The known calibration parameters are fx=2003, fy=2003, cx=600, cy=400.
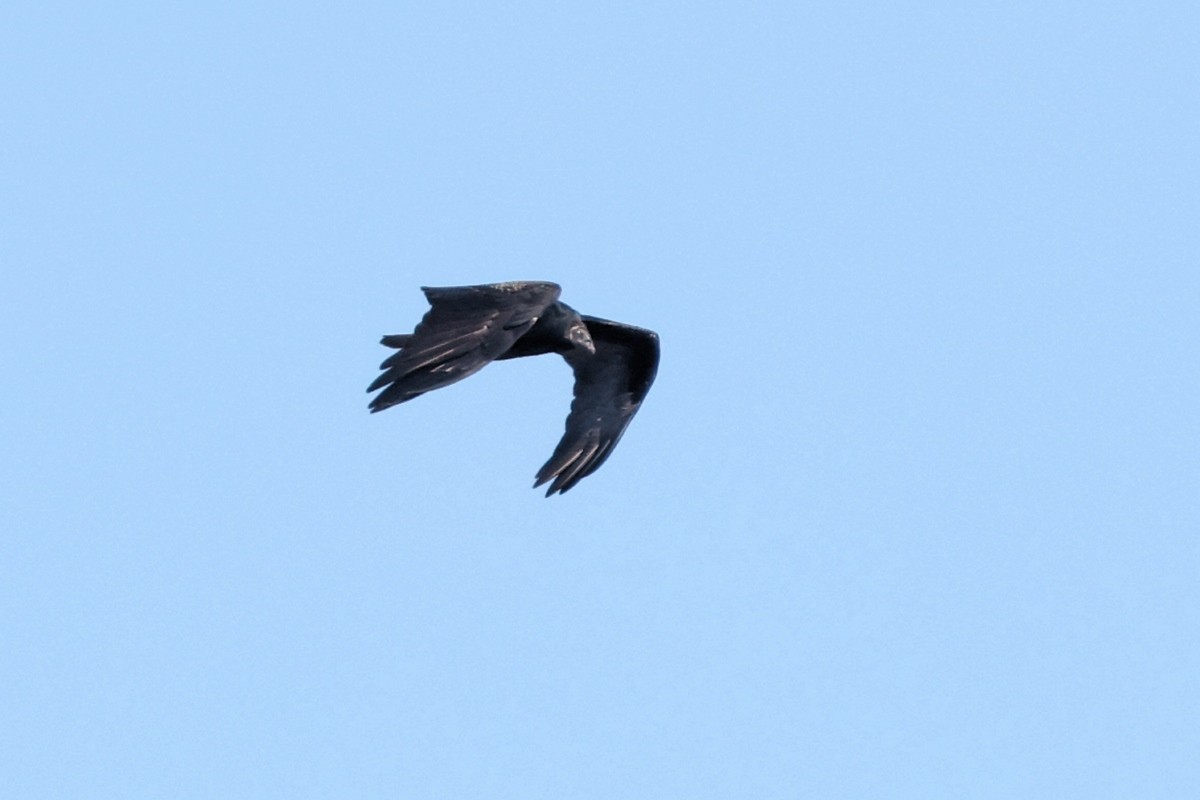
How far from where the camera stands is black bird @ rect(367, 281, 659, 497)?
734 inches

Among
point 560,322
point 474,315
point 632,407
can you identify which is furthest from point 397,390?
point 632,407

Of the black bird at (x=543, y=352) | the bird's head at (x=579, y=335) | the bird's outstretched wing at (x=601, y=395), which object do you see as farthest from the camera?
the bird's outstretched wing at (x=601, y=395)

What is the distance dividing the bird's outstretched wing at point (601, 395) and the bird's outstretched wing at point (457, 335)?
9.29 ft

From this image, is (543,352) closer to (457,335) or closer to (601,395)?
(601,395)

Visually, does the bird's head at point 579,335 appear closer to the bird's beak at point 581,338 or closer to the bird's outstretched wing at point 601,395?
the bird's beak at point 581,338

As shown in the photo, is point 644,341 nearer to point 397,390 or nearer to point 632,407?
point 632,407

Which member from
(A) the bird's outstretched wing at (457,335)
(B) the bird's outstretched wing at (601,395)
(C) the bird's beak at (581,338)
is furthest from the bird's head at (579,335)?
(A) the bird's outstretched wing at (457,335)

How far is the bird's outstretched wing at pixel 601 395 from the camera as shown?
2269 centimetres

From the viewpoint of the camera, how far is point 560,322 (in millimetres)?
22219

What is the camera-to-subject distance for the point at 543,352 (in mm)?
22906

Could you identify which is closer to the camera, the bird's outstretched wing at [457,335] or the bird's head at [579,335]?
the bird's outstretched wing at [457,335]

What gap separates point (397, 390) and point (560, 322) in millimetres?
4197

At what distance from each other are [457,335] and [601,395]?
4.74 meters

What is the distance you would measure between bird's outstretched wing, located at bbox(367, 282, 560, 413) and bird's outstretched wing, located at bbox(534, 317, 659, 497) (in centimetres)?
283
